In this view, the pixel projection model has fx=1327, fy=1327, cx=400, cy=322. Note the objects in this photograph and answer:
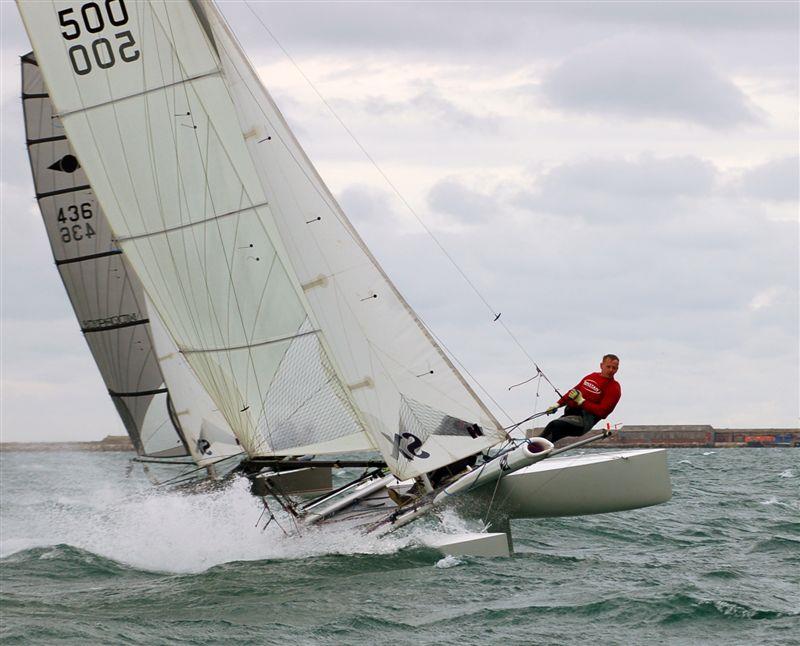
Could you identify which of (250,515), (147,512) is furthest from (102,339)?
(250,515)

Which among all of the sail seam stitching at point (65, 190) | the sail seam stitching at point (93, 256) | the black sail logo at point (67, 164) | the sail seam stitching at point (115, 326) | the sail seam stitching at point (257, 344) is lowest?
the sail seam stitching at point (257, 344)

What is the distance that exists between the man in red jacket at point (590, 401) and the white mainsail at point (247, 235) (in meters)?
0.74

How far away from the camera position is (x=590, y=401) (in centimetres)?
1410

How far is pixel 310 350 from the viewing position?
1469 cm

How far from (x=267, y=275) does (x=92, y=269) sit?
8.26 metres

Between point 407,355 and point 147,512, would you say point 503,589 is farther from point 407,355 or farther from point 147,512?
point 147,512

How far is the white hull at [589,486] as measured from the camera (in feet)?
47.1

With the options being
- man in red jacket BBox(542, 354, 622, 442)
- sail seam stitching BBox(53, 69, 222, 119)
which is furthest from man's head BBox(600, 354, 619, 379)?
sail seam stitching BBox(53, 69, 222, 119)

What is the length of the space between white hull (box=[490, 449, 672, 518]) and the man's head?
1.00m

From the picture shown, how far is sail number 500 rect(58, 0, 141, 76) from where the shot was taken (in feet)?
47.8

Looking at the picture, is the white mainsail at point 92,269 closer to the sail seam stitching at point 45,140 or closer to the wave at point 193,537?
the sail seam stitching at point 45,140

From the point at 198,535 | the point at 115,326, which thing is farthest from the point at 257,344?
the point at 115,326

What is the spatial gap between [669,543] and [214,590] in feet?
19.1

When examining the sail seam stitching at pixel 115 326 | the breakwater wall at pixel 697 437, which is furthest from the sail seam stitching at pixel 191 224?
the breakwater wall at pixel 697 437
